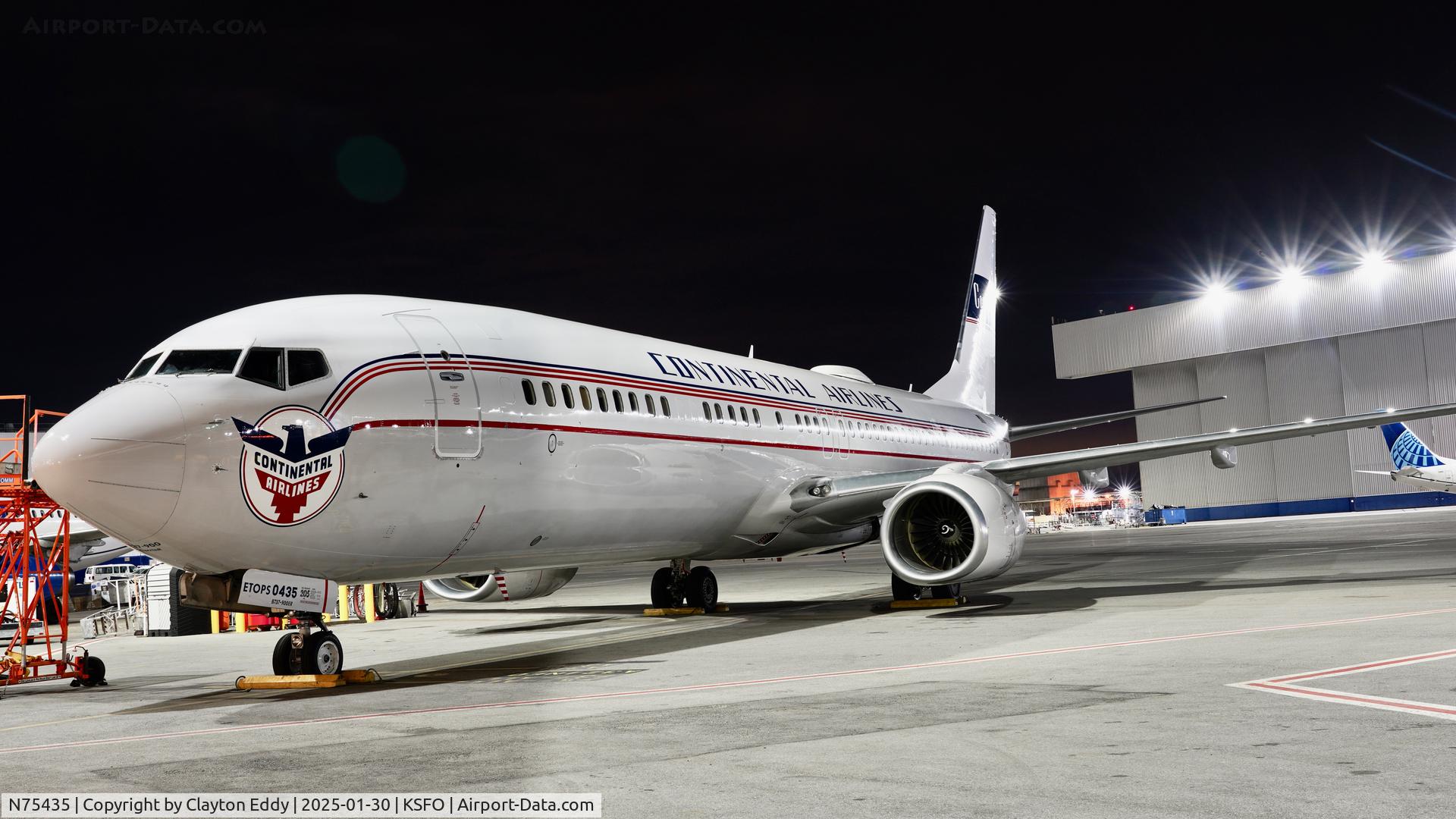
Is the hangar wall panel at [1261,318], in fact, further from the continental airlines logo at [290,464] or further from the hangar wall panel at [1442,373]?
the continental airlines logo at [290,464]

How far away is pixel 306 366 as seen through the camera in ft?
29.6

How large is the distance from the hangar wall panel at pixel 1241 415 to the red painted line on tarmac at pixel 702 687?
53305 millimetres

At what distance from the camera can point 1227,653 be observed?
28.0 feet

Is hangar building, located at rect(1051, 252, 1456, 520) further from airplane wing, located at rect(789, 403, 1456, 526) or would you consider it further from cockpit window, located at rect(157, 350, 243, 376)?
cockpit window, located at rect(157, 350, 243, 376)

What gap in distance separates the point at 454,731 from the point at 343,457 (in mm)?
3152

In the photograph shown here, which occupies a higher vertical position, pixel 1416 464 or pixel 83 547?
pixel 83 547

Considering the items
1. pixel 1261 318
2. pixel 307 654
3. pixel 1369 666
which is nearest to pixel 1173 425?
pixel 1261 318

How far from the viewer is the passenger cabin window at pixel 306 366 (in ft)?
29.2

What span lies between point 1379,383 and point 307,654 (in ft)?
190

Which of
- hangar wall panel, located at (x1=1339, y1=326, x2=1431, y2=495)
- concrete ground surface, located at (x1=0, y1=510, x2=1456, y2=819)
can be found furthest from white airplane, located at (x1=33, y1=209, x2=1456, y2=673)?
hangar wall panel, located at (x1=1339, y1=326, x2=1431, y2=495)

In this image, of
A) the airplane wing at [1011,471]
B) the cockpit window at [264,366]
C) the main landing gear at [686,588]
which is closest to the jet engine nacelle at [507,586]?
the main landing gear at [686,588]

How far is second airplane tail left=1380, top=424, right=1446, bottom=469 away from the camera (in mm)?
48875

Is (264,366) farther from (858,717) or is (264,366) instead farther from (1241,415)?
(1241,415)

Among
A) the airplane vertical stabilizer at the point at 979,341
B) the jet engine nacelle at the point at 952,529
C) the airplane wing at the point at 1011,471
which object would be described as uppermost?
the airplane vertical stabilizer at the point at 979,341
